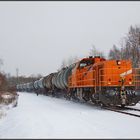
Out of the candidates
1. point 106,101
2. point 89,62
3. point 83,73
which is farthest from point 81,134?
point 89,62

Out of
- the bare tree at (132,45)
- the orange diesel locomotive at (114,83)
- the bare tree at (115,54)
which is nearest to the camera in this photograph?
the orange diesel locomotive at (114,83)

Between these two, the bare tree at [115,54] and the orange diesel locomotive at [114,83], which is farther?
the bare tree at [115,54]

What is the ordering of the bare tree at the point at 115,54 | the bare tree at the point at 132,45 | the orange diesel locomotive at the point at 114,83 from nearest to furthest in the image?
1. the orange diesel locomotive at the point at 114,83
2. the bare tree at the point at 132,45
3. the bare tree at the point at 115,54

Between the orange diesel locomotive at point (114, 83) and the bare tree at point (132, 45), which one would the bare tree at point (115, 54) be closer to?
the bare tree at point (132, 45)

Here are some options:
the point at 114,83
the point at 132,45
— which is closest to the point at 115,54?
the point at 132,45

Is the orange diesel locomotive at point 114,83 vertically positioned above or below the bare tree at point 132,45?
below

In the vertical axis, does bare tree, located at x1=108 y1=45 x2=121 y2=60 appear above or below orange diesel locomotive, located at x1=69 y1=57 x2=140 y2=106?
above

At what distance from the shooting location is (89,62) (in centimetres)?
2191

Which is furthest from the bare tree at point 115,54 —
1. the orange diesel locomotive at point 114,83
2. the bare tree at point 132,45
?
the orange diesel locomotive at point 114,83

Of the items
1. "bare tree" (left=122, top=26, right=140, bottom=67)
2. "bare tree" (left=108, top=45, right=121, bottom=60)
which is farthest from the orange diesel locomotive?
"bare tree" (left=108, top=45, right=121, bottom=60)

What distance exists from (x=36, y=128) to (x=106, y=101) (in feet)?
21.4

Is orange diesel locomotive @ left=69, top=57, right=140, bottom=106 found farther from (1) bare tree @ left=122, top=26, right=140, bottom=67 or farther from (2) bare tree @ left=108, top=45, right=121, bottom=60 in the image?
(2) bare tree @ left=108, top=45, right=121, bottom=60

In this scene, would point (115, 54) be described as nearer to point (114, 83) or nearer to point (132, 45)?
point (132, 45)

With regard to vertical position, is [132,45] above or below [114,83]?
above
